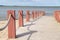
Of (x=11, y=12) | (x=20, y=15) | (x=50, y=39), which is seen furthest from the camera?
(x=20, y=15)

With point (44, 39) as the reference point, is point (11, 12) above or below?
above

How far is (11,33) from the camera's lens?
10203mm

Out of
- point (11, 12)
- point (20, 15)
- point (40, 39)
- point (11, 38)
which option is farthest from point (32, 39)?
point (20, 15)

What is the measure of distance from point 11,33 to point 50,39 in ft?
5.53

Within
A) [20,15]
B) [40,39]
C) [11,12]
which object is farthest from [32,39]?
[20,15]

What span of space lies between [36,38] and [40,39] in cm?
32

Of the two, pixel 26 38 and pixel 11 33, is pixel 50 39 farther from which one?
pixel 11 33

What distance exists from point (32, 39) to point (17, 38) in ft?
2.39

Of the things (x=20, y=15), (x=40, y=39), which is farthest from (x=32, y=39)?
(x=20, y=15)

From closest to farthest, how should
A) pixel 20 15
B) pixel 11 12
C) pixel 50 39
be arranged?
pixel 50 39 < pixel 11 12 < pixel 20 15

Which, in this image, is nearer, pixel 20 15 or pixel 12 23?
pixel 12 23

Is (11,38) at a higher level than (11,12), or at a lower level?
lower

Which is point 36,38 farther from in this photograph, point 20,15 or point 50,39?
point 20,15

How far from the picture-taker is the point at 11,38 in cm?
1021
